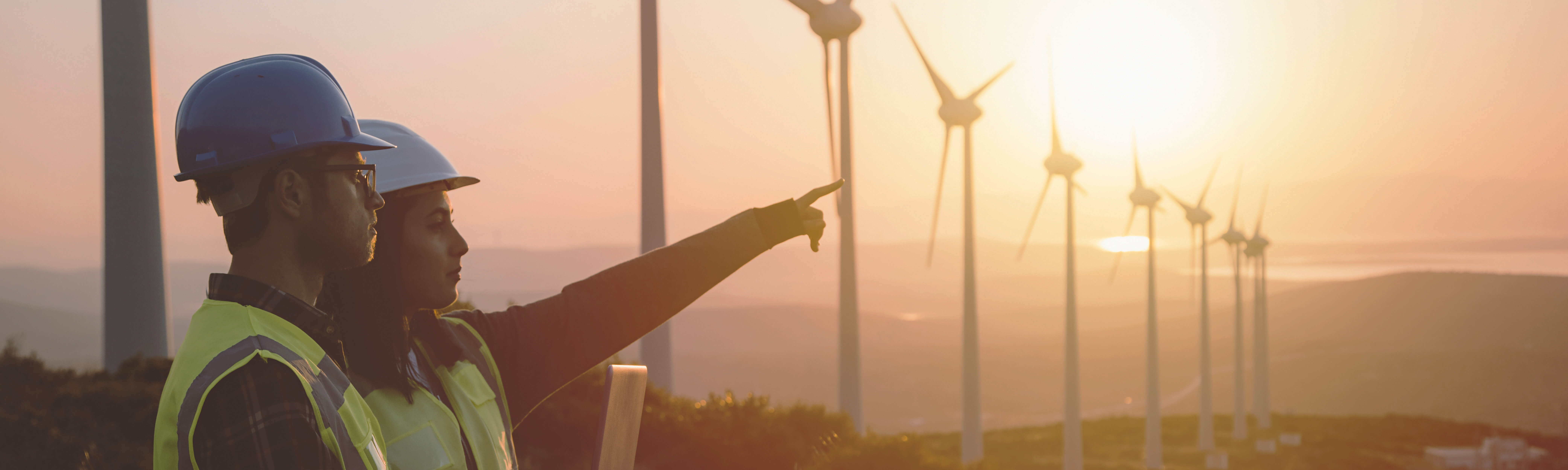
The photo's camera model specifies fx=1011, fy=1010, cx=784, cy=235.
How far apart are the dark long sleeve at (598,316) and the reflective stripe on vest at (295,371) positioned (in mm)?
1430

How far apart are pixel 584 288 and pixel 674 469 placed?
1346 cm

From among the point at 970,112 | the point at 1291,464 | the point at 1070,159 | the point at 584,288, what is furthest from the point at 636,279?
the point at 1291,464

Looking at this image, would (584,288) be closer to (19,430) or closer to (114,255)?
(19,430)

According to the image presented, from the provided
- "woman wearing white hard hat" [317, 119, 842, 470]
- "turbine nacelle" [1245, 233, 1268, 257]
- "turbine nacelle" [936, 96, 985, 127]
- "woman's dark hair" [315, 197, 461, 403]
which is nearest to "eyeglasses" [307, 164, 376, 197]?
"woman's dark hair" [315, 197, 461, 403]

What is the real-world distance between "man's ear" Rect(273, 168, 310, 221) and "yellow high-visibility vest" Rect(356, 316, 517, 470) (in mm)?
628

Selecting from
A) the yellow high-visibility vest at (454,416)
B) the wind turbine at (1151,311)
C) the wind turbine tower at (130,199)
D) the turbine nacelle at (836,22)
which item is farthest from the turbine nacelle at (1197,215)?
the yellow high-visibility vest at (454,416)

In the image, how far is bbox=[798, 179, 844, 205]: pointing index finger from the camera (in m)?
3.90

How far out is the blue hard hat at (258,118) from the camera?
2.27m

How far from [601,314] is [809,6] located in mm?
28907

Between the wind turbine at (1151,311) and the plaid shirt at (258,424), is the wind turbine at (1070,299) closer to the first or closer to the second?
the wind turbine at (1151,311)

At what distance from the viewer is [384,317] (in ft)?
9.98

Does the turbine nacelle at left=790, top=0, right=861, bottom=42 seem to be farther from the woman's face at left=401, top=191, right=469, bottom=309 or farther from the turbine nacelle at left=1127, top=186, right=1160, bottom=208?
the turbine nacelle at left=1127, top=186, right=1160, bottom=208

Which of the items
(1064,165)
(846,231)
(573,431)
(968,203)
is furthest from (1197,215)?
(573,431)

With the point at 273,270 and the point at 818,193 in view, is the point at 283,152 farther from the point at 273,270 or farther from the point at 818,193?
the point at 818,193
